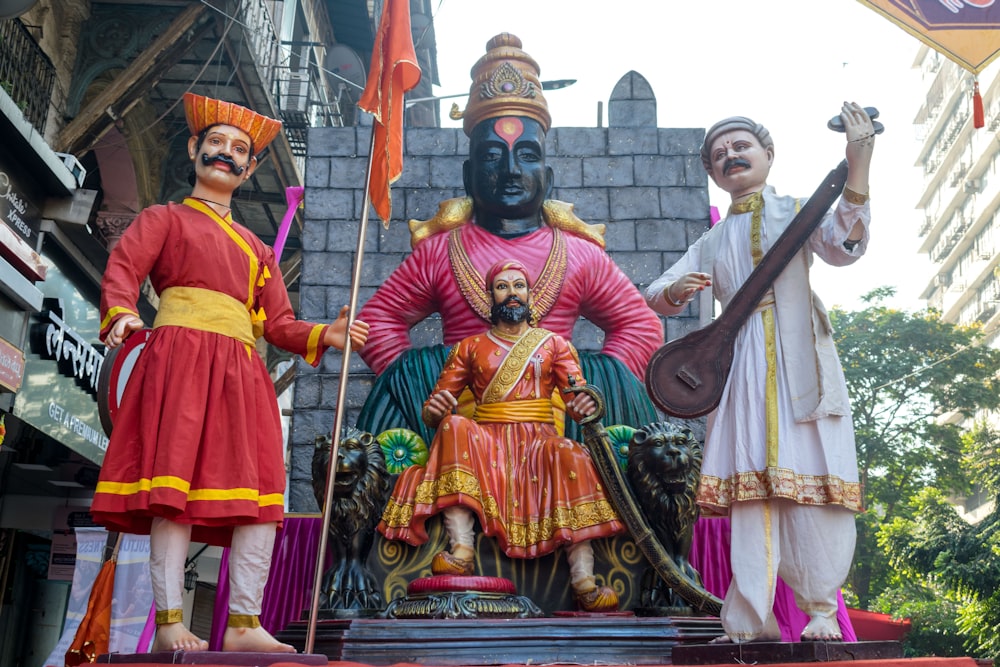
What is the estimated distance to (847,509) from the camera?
3.36 m

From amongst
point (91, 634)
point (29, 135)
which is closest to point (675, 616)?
point (91, 634)

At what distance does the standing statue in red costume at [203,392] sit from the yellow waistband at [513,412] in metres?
0.99

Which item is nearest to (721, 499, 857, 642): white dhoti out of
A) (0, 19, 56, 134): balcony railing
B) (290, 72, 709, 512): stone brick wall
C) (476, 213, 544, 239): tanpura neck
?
(476, 213, 544, 239): tanpura neck

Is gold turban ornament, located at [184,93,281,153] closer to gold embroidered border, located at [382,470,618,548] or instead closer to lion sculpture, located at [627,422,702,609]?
gold embroidered border, located at [382,470,618,548]

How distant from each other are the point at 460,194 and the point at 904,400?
1580 cm

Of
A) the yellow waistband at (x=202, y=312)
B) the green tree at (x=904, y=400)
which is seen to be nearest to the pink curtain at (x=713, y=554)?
the yellow waistband at (x=202, y=312)

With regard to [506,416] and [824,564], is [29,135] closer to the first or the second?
[506,416]

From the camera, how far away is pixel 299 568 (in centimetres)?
552

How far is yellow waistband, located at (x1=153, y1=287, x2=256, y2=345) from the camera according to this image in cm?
382

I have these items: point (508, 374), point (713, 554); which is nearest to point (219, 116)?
point (508, 374)

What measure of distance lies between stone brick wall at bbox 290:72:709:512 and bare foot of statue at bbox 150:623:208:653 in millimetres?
3452

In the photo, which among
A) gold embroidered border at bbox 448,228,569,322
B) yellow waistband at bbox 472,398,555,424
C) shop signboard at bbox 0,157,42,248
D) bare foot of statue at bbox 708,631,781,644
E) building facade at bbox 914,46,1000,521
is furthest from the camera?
building facade at bbox 914,46,1000,521

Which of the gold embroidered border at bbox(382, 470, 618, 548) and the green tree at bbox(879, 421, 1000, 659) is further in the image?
the green tree at bbox(879, 421, 1000, 659)

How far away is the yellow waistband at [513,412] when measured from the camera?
479cm
